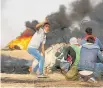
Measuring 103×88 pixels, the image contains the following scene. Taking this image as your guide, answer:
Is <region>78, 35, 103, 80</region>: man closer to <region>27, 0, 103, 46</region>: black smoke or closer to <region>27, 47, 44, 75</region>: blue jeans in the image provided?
<region>27, 0, 103, 46</region>: black smoke

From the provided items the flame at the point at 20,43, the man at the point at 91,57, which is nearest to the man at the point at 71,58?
the man at the point at 91,57

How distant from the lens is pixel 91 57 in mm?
6645

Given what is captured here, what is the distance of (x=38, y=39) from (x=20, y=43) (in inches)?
15.6

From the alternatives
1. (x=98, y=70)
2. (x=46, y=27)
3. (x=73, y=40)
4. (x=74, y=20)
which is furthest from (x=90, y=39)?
(x=46, y=27)

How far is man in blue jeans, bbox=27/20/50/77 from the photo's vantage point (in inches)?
263

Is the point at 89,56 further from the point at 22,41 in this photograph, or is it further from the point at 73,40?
the point at 22,41

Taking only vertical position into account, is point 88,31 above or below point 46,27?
below

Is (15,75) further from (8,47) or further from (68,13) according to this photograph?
(68,13)

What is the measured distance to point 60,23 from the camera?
671 cm

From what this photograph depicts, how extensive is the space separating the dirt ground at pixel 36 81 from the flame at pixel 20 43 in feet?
1.97

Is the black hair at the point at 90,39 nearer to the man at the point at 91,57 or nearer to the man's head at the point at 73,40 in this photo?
the man at the point at 91,57

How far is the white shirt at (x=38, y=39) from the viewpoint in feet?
22.1

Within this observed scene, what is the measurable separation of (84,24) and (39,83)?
157cm

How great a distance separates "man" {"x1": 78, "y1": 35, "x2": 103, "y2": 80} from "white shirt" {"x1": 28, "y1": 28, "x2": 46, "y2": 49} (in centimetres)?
87
